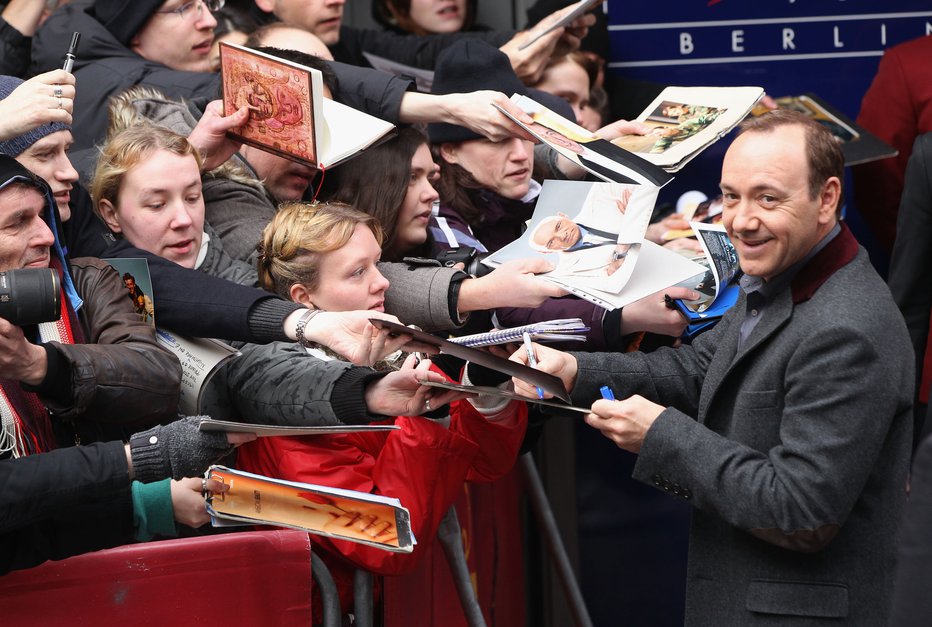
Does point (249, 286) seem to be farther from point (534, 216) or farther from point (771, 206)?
point (771, 206)

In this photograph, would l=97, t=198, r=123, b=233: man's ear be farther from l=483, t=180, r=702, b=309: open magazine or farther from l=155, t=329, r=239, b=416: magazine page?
l=483, t=180, r=702, b=309: open magazine

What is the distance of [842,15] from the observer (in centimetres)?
562

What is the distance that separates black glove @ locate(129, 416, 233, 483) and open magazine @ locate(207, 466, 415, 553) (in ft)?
0.11

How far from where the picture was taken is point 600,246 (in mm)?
3395

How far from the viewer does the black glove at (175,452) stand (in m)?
2.47

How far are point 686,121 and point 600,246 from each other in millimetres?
419

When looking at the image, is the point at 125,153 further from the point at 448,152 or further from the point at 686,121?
the point at 686,121

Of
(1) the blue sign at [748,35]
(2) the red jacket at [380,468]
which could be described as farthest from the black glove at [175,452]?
(1) the blue sign at [748,35]

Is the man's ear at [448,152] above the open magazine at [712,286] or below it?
above

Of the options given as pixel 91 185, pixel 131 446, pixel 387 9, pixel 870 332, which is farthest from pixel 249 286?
pixel 387 9

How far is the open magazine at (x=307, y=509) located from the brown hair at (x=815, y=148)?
109 centimetres

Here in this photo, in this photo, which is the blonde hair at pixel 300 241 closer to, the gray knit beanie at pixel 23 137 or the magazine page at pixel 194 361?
the magazine page at pixel 194 361

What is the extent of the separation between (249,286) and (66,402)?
0.68 meters

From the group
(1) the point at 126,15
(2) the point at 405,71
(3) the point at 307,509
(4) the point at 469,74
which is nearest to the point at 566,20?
(4) the point at 469,74
